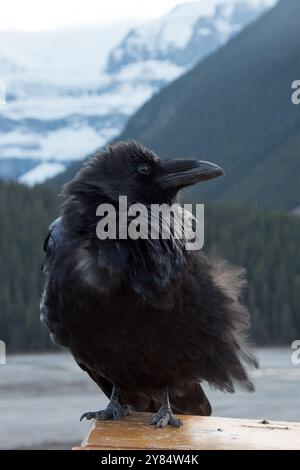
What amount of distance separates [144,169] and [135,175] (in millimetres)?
53

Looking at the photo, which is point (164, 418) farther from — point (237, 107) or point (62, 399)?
point (237, 107)

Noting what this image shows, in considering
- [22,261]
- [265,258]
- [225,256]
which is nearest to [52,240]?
[225,256]

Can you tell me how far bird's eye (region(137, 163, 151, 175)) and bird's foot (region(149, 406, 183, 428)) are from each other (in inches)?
44.0

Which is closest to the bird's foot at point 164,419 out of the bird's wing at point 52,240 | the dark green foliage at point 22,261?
the bird's wing at point 52,240

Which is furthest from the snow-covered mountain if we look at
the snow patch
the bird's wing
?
the bird's wing

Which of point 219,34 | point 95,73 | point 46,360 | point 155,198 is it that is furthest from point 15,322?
point 219,34

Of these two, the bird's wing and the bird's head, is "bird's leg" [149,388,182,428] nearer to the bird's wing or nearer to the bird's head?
the bird's wing

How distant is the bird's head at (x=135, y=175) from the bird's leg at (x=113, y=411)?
1039 mm

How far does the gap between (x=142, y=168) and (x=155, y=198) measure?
15 centimetres

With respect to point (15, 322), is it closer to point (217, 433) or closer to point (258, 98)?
point (217, 433)

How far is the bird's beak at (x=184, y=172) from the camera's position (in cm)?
425

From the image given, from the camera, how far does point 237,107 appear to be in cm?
9919

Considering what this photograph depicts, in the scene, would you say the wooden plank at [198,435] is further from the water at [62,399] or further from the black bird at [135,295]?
the water at [62,399]

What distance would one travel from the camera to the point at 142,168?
14.1 ft
